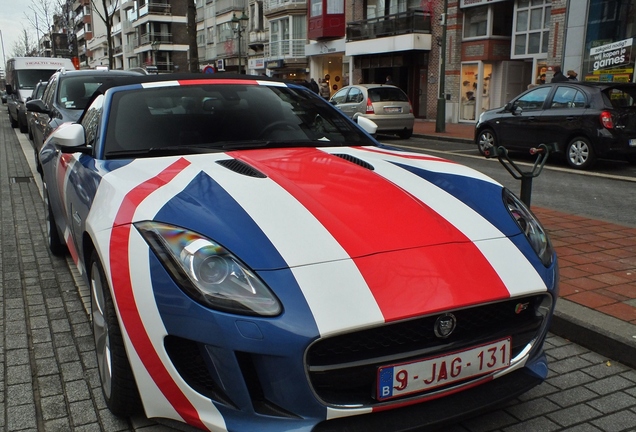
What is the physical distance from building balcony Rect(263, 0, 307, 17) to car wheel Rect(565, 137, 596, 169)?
1237 inches

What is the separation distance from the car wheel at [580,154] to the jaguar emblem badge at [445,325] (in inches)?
377

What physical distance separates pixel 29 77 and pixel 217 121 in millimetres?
20882

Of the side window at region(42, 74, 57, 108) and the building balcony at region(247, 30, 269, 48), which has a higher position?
the building balcony at region(247, 30, 269, 48)

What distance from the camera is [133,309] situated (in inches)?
86.7

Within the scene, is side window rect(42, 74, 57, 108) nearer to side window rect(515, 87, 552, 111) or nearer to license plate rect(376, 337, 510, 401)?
license plate rect(376, 337, 510, 401)

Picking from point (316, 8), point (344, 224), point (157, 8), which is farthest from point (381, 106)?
point (157, 8)

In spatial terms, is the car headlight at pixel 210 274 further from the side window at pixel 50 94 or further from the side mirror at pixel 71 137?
the side window at pixel 50 94

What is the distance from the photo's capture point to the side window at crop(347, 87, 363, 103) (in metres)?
17.1

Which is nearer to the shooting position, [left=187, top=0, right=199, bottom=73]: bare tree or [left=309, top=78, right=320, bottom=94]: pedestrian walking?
[left=309, top=78, right=320, bottom=94]: pedestrian walking

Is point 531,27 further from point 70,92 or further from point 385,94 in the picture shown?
point 70,92

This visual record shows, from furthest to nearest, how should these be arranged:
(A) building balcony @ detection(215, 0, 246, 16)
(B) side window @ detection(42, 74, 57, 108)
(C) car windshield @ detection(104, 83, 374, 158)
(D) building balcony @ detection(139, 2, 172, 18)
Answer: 1. (D) building balcony @ detection(139, 2, 172, 18)
2. (A) building balcony @ detection(215, 0, 246, 16)
3. (B) side window @ detection(42, 74, 57, 108)
4. (C) car windshield @ detection(104, 83, 374, 158)

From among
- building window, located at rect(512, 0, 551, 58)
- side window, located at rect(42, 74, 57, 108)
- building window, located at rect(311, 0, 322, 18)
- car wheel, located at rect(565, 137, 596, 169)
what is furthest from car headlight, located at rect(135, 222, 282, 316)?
building window, located at rect(311, 0, 322, 18)

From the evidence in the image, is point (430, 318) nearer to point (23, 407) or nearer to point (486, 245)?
point (486, 245)

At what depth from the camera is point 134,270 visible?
2.23 m
